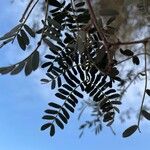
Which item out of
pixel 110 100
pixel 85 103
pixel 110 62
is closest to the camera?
pixel 110 62

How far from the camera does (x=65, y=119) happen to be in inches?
38.8

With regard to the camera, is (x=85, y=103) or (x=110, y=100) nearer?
(x=110, y=100)

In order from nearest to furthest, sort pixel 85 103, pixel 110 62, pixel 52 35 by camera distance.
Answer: pixel 52 35 < pixel 110 62 < pixel 85 103

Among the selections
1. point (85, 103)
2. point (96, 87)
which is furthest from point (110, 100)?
point (85, 103)

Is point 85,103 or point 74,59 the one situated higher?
point 85,103

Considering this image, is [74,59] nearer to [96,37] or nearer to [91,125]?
[96,37]

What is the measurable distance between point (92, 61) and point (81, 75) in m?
0.07

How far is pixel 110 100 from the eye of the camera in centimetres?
102

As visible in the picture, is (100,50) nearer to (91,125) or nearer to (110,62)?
(110,62)

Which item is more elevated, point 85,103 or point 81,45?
point 85,103

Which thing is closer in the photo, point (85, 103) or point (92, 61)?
point (92, 61)

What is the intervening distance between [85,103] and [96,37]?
48 cm

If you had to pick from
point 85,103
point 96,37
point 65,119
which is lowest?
point 65,119

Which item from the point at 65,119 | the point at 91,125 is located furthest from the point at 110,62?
the point at 91,125
